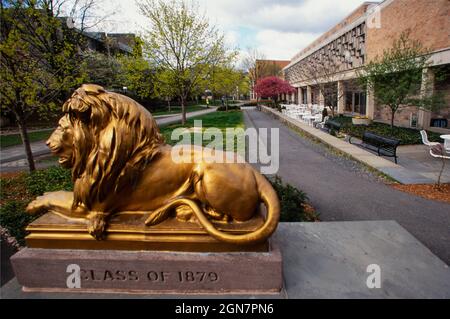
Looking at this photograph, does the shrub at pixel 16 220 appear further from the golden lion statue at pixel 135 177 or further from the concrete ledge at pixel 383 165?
the concrete ledge at pixel 383 165

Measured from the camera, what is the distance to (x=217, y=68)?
Result: 2311 cm

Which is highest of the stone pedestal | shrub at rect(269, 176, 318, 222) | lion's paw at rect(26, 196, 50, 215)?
lion's paw at rect(26, 196, 50, 215)

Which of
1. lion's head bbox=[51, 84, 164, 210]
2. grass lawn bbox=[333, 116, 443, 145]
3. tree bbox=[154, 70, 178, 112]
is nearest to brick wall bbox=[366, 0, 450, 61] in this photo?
grass lawn bbox=[333, 116, 443, 145]

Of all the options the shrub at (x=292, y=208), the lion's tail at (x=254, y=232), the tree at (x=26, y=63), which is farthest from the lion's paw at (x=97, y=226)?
the tree at (x=26, y=63)

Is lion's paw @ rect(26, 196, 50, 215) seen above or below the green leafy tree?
below

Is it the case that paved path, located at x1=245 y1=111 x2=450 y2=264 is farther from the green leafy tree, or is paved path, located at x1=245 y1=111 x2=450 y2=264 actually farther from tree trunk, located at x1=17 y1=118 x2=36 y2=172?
the green leafy tree

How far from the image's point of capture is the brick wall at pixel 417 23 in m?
15.3

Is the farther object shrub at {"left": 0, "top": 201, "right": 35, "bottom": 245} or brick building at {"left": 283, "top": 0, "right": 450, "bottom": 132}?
brick building at {"left": 283, "top": 0, "right": 450, "bottom": 132}

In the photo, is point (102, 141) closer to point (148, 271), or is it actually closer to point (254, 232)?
point (148, 271)

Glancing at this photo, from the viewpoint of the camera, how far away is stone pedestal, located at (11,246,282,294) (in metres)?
2.59

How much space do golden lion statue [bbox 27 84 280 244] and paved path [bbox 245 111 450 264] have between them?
3331 mm

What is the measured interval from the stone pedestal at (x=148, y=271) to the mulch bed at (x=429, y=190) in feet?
18.7

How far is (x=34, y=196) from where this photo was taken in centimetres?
668

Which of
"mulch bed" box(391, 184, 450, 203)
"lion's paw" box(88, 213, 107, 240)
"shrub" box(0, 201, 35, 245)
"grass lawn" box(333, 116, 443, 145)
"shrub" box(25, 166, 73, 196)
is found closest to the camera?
"lion's paw" box(88, 213, 107, 240)
